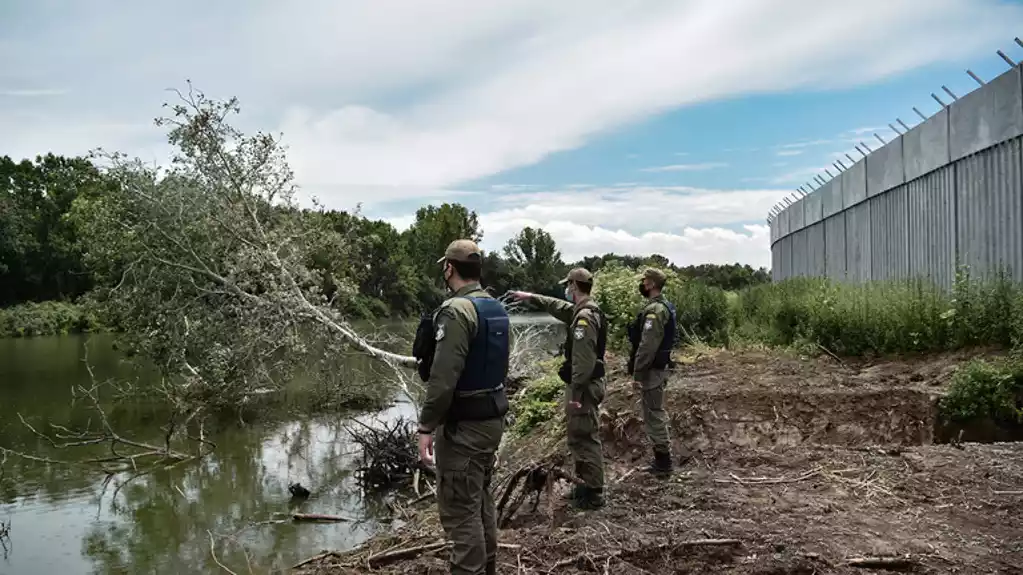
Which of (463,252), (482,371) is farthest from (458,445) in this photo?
(463,252)

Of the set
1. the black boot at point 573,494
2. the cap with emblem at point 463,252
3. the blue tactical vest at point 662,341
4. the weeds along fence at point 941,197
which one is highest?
the weeds along fence at point 941,197

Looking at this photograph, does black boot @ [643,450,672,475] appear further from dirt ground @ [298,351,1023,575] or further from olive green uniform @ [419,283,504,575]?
olive green uniform @ [419,283,504,575]

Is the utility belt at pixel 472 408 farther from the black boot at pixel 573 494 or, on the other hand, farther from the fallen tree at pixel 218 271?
the fallen tree at pixel 218 271

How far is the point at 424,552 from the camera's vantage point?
499 centimetres

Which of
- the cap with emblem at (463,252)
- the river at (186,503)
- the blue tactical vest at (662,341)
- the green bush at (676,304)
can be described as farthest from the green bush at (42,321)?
the cap with emblem at (463,252)

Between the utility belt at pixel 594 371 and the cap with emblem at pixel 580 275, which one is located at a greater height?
the cap with emblem at pixel 580 275

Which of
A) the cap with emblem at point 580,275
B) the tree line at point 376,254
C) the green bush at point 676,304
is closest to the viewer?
the cap with emblem at point 580,275

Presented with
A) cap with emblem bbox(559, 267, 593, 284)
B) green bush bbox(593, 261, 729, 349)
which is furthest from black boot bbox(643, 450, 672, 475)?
green bush bbox(593, 261, 729, 349)

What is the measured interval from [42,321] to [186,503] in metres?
31.1

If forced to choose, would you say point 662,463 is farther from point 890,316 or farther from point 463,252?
point 890,316

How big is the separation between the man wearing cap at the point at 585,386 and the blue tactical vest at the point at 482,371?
180cm

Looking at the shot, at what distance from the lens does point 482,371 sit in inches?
158

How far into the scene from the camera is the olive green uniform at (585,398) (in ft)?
18.9

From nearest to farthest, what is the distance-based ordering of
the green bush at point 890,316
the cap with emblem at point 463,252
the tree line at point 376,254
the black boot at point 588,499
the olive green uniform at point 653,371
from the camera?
1. the cap with emblem at point 463,252
2. the black boot at point 588,499
3. the olive green uniform at point 653,371
4. the green bush at point 890,316
5. the tree line at point 376,254
